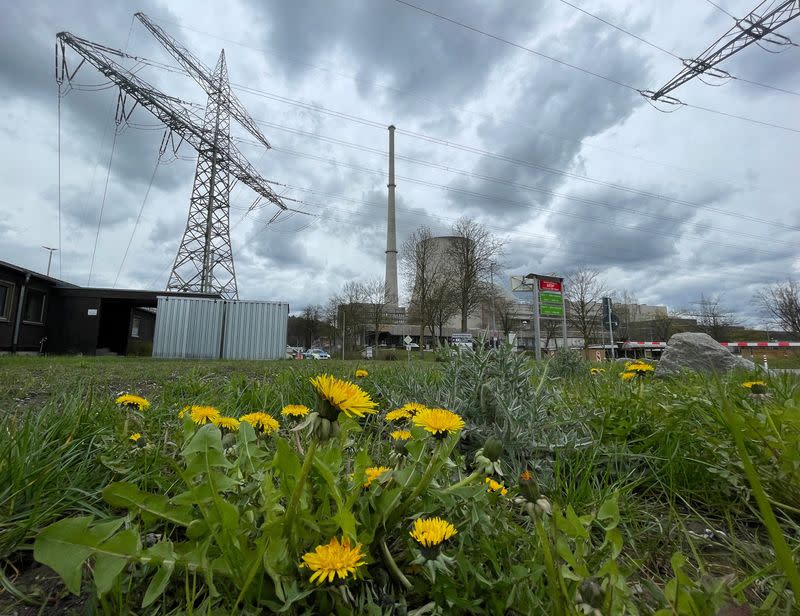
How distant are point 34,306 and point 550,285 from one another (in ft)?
66.0

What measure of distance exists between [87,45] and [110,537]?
30.5 metres

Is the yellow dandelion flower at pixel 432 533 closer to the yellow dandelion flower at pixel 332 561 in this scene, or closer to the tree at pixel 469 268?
the yellow dandelion flower at pixel 332 561

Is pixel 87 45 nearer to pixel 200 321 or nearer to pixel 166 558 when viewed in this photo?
pixel 200 321

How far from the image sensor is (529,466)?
5.41ft

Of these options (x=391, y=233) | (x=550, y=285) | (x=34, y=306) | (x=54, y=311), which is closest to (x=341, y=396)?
(x=550, y=285)

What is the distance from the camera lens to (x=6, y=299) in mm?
13883

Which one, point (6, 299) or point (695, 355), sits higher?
point (6, 299)

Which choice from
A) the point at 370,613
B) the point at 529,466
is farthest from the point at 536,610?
the point at 529,466

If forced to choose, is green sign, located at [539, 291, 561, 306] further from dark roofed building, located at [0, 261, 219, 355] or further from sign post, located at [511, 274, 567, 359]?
dark roofed building, located at [0, 261, 219, 355]

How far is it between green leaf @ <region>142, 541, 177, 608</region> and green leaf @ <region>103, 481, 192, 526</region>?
0.11 metres

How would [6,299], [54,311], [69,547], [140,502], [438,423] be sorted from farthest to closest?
[54,311] → [6,299] → [438,423] → [140,502] → [69,547]

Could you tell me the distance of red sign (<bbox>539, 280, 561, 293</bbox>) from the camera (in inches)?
518

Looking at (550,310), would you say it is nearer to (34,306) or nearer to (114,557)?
(114,557)

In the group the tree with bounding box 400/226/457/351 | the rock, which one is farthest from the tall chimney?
the rock
